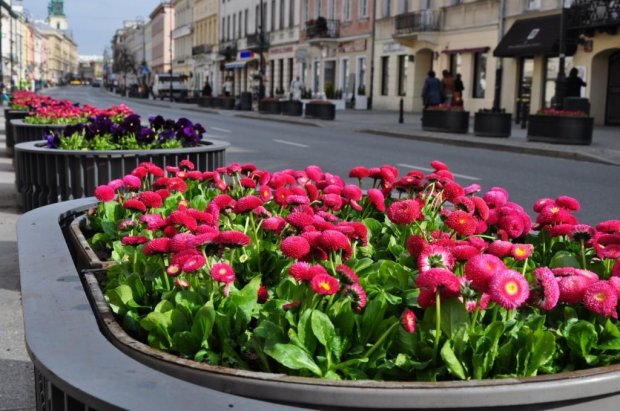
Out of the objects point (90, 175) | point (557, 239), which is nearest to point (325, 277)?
point (557, 239)

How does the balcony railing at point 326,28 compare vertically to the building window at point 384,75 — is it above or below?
above

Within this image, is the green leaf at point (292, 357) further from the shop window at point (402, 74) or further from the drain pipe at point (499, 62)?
the shop window at point (402, 74)

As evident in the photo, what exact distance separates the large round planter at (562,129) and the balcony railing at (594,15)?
751 cm

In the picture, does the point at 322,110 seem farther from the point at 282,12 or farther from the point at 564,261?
the point at 564,261

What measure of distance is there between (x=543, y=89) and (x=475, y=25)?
5.08 m

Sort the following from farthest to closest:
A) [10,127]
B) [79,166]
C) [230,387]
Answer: [10,127] → [79,166] → [230,387]

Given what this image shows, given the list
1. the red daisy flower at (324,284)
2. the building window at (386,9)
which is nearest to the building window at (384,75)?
the building window at (386,9)

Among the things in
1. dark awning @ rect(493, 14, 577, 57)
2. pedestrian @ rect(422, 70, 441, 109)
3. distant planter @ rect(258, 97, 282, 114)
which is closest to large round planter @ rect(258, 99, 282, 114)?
distant planter @ rect(258, 97, 282, 114)

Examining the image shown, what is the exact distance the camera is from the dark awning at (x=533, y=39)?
92.6 feet

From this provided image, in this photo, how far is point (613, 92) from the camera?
28234 millimetres

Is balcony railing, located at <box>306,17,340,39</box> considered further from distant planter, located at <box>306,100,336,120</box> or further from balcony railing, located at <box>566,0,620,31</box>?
balcony railing, located at <box>566,0,620,31</box>

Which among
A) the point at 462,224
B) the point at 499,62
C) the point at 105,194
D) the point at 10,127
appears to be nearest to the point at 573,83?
the point at 499,62

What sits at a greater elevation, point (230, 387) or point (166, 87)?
point (230, 387)

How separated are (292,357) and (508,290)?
501 mm
